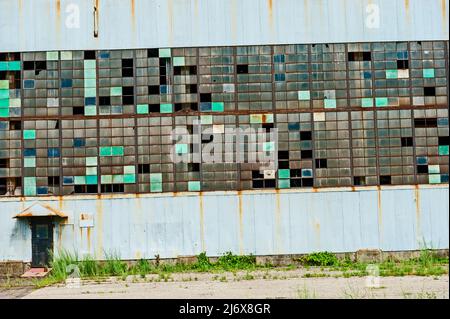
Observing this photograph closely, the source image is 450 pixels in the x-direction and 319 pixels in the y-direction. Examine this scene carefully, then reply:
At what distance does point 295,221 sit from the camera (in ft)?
66.9

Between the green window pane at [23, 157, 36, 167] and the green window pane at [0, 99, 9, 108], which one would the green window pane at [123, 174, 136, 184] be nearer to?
the green window pane at [23, 157, 36, 167]

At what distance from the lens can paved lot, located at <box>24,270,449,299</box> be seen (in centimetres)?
1505

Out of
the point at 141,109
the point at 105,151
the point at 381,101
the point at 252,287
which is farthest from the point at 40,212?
the point at 381,101

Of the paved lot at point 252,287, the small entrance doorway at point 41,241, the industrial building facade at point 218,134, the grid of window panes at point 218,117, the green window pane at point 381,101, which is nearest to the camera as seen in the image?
the paved lot at point 252,287

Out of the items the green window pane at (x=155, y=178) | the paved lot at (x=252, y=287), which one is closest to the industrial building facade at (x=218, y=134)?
the green window pane at (x=155, y=178)

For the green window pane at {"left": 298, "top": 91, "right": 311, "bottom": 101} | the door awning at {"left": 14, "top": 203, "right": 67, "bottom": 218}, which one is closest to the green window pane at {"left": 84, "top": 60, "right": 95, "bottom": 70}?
the door awning at {"left": 14, "top": 203, "right": 67, "bottom": 218}

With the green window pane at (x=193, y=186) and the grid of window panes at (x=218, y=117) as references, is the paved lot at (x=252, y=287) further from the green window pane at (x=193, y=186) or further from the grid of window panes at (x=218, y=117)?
the grid of window panes at (x=218, y=117)

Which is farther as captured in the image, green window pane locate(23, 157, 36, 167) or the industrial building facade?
green window pane locate(23, 157, 36, 167)

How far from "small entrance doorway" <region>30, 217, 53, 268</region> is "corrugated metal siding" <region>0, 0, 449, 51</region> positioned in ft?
16.1

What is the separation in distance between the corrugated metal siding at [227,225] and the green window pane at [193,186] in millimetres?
189

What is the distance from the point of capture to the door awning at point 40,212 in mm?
19922

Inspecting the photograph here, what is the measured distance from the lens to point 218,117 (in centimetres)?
2047
